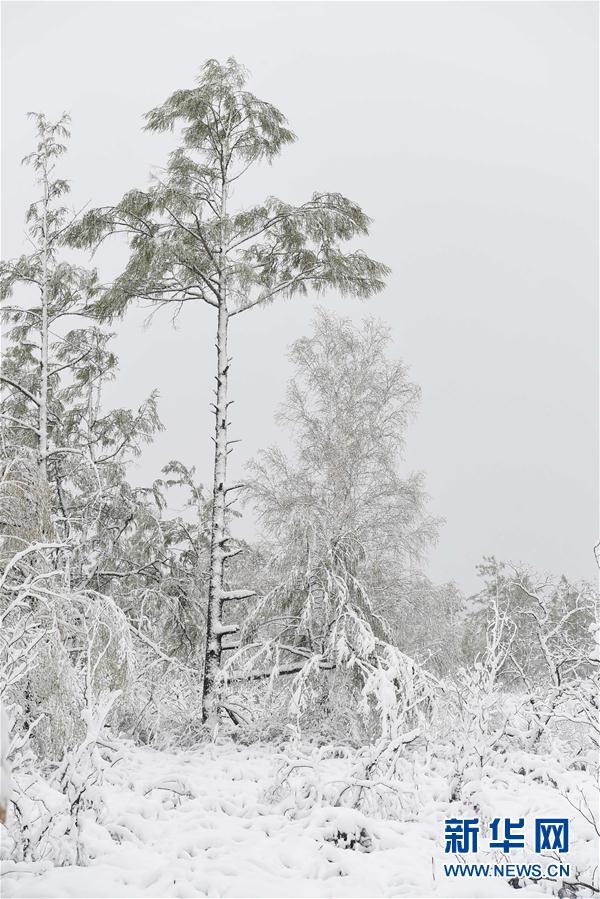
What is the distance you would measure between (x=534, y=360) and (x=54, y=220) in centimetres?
19072

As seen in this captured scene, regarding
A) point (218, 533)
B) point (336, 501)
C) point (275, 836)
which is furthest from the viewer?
point (336, 501)

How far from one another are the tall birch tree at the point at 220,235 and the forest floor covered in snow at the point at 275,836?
127 inches

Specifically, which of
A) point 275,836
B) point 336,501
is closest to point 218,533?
point 336,501

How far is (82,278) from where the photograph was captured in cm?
1195

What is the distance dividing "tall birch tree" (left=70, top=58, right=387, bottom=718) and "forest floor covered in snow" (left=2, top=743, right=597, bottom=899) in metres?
3.22

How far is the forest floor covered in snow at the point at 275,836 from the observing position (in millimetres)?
4609

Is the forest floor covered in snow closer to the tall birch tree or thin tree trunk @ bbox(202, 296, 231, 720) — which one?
thin tree trunk @ bbox(202, 296, 231, 720)

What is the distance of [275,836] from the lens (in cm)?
562

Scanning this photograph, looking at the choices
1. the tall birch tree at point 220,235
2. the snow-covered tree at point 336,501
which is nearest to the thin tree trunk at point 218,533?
the tall birch tree at point 220,235

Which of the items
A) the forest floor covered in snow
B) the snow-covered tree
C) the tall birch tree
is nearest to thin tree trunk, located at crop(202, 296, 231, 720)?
the tall birch tree

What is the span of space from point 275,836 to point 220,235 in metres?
8.30

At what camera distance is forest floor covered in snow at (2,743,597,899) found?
4.61 meters

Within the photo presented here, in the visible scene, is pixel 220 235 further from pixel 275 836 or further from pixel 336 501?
pixel 275 836

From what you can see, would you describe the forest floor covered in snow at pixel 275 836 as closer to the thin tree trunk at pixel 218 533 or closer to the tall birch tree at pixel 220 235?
the thin tree trunk at pixel 218 533
